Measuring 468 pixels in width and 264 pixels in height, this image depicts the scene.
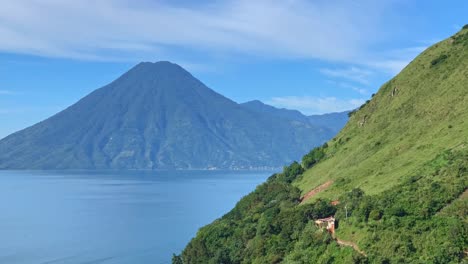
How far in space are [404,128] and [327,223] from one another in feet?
96.1

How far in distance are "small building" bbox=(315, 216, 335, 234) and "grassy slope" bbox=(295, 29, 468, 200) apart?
25.6ft

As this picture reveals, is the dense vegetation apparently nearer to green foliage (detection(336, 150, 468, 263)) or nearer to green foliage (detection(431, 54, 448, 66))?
green foliage (detection(336, 150, 468, 263))

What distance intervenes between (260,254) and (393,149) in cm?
2530

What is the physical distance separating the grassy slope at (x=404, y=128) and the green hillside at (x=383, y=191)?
23cm

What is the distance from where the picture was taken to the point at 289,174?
106500mm

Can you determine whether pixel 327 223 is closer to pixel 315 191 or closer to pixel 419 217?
pixel 419 217

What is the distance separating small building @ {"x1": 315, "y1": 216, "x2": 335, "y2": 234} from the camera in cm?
5997

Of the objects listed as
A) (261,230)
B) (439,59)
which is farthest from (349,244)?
(439,59)

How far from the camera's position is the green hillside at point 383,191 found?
5047 centimetres

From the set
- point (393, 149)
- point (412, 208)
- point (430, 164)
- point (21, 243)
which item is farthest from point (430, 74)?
point (21, 243)

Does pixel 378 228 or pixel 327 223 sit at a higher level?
A: pixel 327 223

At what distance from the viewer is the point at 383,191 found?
206ft

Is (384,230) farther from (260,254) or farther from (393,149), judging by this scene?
(393,149)

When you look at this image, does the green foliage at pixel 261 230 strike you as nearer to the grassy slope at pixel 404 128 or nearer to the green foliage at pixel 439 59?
the grassy slope at pixel 404 128
